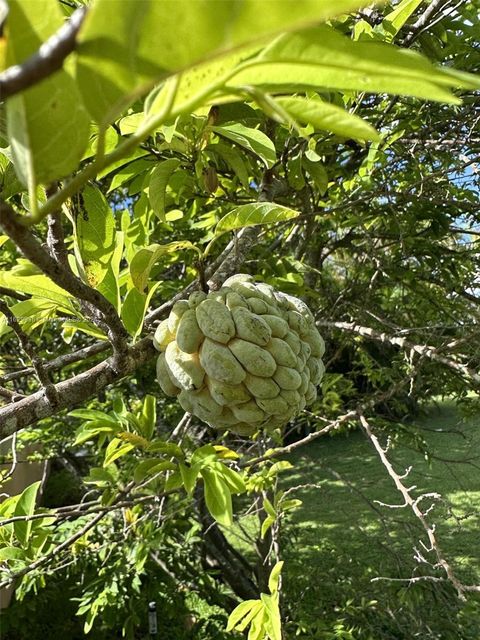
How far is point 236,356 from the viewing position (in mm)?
1082

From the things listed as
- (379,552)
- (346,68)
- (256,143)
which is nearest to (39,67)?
(346,68)

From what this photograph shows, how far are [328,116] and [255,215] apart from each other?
2.18 feet

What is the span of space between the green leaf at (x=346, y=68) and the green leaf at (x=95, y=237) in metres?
0.82

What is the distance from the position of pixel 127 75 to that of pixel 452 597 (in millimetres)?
4107

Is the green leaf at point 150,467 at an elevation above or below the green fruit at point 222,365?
below

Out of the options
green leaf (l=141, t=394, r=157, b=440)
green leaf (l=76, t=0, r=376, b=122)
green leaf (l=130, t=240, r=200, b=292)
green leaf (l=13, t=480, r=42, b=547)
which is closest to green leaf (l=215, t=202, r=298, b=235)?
green leaf (l=130, t=240, r=200, b=292)

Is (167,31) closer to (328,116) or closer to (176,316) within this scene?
(328,116)

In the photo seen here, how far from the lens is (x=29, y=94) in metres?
0.41

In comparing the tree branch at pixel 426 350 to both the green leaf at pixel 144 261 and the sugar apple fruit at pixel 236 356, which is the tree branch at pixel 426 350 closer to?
the sugar apple fruit at pixel 236 356

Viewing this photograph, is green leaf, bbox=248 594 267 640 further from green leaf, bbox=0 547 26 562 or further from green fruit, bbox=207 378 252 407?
green fruit, bbox=207 378 252 407

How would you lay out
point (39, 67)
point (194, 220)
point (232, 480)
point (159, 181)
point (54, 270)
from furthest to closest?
point (194, 220)
point (232, 480)
point (159, 181)
point (54, 270)
point (39, 67)

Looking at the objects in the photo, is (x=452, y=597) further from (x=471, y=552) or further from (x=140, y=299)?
(x=140, y=299)

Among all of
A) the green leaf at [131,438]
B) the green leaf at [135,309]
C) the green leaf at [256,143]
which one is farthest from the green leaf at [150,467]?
the green leaf at [256,143]

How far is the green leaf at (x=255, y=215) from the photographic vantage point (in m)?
1.12
